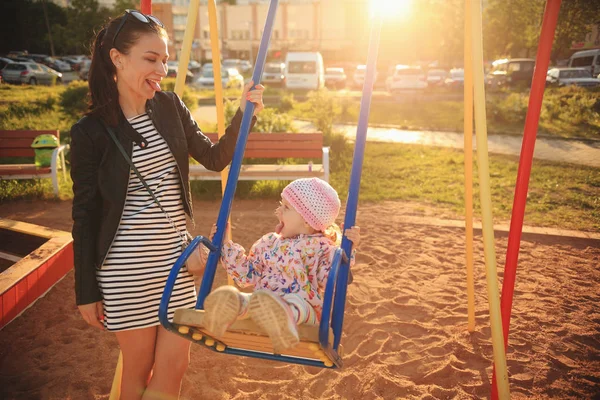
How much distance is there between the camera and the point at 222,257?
2121 mm

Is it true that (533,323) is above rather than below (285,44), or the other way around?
below

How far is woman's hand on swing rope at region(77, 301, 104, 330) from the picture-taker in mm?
1884

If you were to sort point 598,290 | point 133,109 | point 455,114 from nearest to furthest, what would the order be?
point 133,109 < point 598,290 < point 455,114

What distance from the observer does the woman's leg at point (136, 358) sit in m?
1.95

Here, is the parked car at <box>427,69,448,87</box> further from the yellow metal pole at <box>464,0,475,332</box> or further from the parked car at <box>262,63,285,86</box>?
the yellow metal pole at <box>464,0,475,332</box>

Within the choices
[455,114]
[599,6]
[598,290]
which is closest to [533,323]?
[598,290]

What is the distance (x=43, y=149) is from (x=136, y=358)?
18.8ft

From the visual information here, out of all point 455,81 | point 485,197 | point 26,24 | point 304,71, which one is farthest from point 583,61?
point 26,24

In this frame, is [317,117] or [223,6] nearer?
[317,117]

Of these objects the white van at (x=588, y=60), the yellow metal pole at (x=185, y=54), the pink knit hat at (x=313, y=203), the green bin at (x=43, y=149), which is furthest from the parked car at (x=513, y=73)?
the pink knit hat at (x=313, y=203)

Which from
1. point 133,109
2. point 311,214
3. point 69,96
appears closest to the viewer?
point 133,109

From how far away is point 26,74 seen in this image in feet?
77.2

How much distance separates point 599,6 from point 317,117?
19.1 ft

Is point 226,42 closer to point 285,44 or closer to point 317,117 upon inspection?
point 285,44
